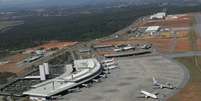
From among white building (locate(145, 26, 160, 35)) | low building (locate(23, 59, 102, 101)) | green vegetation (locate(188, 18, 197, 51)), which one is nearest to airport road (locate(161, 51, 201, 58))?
green vegetation (locate(188, 18, 197, 51))

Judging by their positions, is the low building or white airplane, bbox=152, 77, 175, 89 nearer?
white airplane, bbox=152, 77, 175, 89

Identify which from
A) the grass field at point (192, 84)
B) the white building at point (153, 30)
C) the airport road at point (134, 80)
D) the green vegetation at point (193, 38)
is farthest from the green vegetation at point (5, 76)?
the white building at point (153, 30)

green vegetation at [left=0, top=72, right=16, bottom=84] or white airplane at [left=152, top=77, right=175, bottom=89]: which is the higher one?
white airplane at [left=152, top=77, right=175, bottom=89]

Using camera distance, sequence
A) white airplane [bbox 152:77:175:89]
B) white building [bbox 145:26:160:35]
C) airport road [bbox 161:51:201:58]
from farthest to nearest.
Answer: white building [bbox 145:26:160:35] < airport road [bbox 161:51:201:58] < white airplane [bbox 152:77:175:89]

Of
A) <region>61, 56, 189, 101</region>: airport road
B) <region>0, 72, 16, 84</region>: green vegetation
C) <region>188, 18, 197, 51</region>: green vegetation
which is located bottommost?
<region>0, 72, 16, 84</region>: green vegetation

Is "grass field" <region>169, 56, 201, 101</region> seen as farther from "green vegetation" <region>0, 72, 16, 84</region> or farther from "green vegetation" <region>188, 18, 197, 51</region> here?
"green vegetation" <region>0, 72, 16, 84</region>

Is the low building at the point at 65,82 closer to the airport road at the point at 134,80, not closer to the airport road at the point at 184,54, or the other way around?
the airport road at the point at 134,80

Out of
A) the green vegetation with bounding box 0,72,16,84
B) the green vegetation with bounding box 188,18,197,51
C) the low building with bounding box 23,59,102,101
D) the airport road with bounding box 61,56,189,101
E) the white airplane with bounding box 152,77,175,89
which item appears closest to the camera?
the airport road with bounding box 61,56,189,101

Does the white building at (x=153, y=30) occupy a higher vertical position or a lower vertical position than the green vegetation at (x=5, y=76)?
higher
